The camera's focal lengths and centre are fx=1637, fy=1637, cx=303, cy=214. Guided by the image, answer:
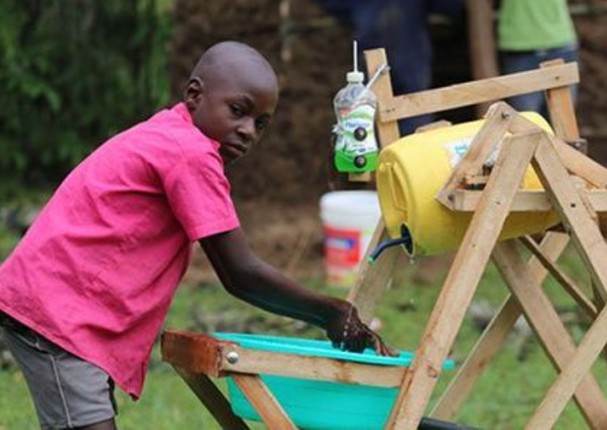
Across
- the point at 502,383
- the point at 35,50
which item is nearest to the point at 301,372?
the point at 502,383

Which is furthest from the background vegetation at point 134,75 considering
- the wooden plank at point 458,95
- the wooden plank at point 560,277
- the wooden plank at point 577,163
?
the wooden plank at point 577,163

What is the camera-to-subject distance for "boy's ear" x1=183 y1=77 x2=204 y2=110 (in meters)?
4.10

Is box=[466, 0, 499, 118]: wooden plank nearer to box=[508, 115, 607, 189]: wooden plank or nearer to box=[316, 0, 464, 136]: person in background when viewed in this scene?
box=[316, 0, 464, 136]: person in background

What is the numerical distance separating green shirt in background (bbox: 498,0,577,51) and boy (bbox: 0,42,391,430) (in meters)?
4.15

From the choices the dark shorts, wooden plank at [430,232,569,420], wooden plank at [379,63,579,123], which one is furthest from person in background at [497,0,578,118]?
the dark shorts

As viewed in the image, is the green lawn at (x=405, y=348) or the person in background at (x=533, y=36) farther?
the person in background at (x=533, y=36)

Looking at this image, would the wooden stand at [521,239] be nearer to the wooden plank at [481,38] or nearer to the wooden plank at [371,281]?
the wooden plank at [371,281]

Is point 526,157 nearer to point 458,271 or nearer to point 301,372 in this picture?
point 458,271

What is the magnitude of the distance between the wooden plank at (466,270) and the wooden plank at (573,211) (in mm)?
55

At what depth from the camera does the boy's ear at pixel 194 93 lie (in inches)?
161

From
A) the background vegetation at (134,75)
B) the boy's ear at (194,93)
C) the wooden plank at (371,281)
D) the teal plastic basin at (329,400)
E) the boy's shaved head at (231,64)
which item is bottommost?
the background vegetation at (134,75)

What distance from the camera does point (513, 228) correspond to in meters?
4.37

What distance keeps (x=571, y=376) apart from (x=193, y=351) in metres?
0.99

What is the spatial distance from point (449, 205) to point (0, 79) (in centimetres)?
584
